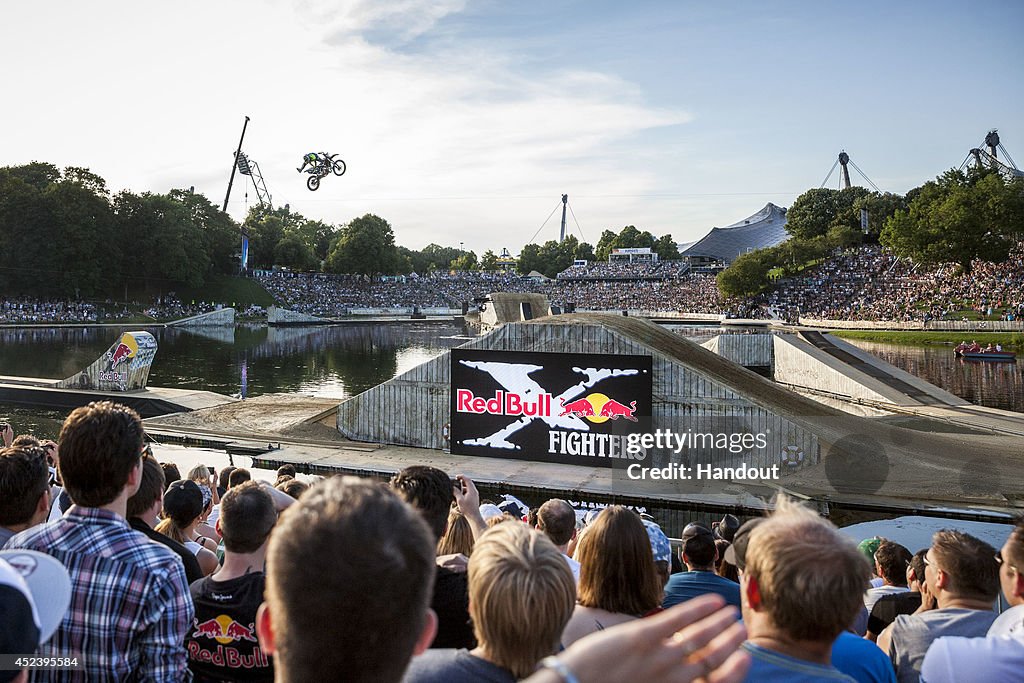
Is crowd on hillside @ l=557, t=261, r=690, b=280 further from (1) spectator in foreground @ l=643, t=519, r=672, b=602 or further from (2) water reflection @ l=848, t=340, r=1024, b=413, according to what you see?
(1) spectator in foreground @ l=643, t=519, r=672, b=602

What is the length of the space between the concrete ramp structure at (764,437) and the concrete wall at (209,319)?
7173 cm

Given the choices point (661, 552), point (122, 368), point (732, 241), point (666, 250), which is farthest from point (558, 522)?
point (666, 250)

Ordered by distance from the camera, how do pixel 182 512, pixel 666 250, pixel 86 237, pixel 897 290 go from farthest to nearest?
pixel 666 250, pixel 86 237, pixel 897 290, pixel 182 512

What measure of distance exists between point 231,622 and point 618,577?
1975mm

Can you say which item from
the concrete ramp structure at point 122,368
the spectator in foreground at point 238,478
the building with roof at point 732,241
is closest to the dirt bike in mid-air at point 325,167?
the concrete ramp structure at point 122,368

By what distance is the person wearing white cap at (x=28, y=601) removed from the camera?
2137 mm

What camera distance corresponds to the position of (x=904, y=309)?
65.6 metres

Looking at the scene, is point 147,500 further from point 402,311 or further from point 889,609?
point 402,311

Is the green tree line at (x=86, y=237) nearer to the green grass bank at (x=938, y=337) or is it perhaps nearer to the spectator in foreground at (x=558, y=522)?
the green grass bank at (x=938, y=337)

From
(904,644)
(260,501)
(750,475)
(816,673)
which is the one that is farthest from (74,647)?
(750,475)

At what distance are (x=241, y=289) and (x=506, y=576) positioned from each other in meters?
105

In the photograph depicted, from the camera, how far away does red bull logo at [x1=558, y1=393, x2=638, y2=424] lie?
17500 mm

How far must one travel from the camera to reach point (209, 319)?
86.8 m
